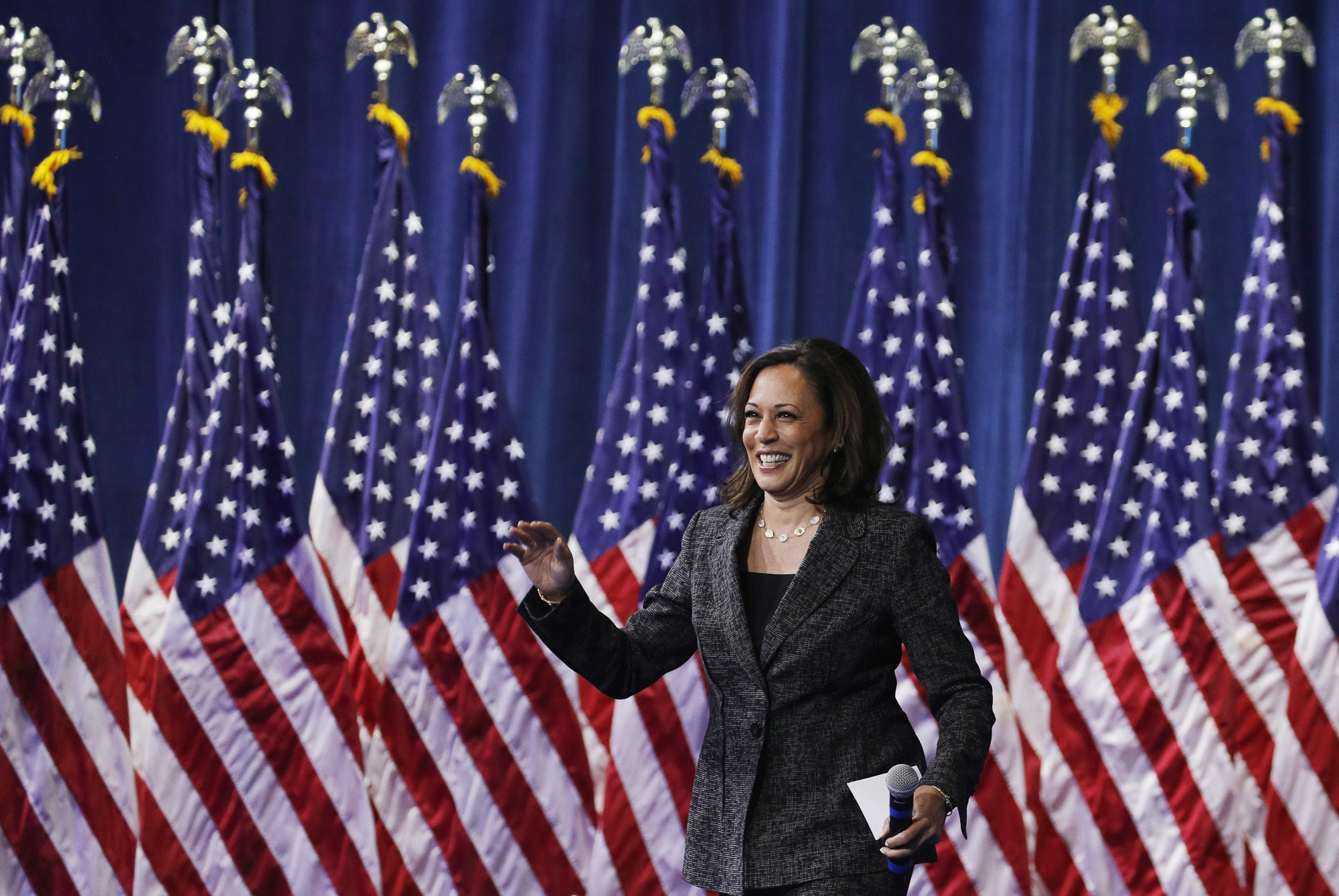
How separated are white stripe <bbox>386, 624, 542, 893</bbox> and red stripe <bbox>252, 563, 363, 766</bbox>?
0.16m

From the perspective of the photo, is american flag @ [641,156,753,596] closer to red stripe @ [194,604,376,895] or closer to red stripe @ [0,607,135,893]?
red stripe @ [194,604,376,895]

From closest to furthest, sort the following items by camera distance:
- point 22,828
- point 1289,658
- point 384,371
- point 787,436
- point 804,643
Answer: point 804,643 < point 787,436 < point 1289,658 < point 22,828 < point 384,371

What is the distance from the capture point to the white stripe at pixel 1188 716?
11.8 ft

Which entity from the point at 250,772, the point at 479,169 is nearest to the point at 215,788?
the point at 250,772

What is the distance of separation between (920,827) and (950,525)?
226cm

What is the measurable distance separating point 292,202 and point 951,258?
2.55 m

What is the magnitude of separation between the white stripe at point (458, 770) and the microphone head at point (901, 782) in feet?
7.90

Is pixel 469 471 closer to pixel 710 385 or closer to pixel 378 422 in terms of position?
pixel 378 422

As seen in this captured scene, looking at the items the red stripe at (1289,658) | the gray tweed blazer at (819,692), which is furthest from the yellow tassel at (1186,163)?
the gray tweed blazer at (819,692)

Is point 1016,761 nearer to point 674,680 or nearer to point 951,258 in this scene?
point 674,680

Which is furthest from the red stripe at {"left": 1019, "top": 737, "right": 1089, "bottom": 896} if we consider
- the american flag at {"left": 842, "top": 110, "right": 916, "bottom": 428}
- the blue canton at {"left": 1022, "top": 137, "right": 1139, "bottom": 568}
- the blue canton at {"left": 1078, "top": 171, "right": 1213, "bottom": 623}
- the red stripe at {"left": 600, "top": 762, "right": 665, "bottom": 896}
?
the american flag at {"left": 842, "top": 110, "right": 916, "bottom": 428}

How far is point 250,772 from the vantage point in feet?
12.6

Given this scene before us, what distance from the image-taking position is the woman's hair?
204cm

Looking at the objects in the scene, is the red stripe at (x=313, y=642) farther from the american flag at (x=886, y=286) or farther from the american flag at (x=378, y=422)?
the american flag at (x=886, y=286)
